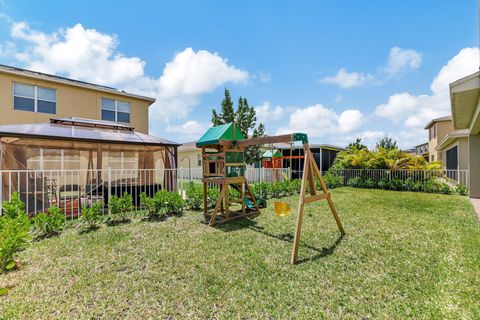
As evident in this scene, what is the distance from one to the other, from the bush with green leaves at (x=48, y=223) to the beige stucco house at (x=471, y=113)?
9007mm

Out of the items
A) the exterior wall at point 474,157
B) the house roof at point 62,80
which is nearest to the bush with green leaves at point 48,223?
the house roof at point 62,80

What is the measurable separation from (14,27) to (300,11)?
32.7 feet

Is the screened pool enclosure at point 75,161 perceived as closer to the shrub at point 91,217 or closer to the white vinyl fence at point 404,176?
the shrub at point 91,217

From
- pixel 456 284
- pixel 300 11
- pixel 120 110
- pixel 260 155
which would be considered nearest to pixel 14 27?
pixel 120 110

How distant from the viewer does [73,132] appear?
766cm

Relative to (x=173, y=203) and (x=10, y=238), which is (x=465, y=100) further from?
(x=10, y=238)

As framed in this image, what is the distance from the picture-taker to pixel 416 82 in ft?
36.7

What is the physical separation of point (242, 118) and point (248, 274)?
15139 mm

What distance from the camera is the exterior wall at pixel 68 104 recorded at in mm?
10695

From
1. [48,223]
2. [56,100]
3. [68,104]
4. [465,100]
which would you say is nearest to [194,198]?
[48,223]

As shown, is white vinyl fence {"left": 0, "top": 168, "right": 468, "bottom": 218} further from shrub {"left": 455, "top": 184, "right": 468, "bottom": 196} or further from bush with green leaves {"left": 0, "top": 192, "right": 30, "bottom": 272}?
bush with green leaves {"left": 0, "top": 192, "right": 30, "bottom": 272}

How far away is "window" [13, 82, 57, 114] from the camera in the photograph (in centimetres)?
1104

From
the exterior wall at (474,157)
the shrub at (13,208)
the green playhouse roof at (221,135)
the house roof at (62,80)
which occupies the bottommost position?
the shrub at (13,208)

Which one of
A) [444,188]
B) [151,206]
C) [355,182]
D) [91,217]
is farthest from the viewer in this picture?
[355,182]
